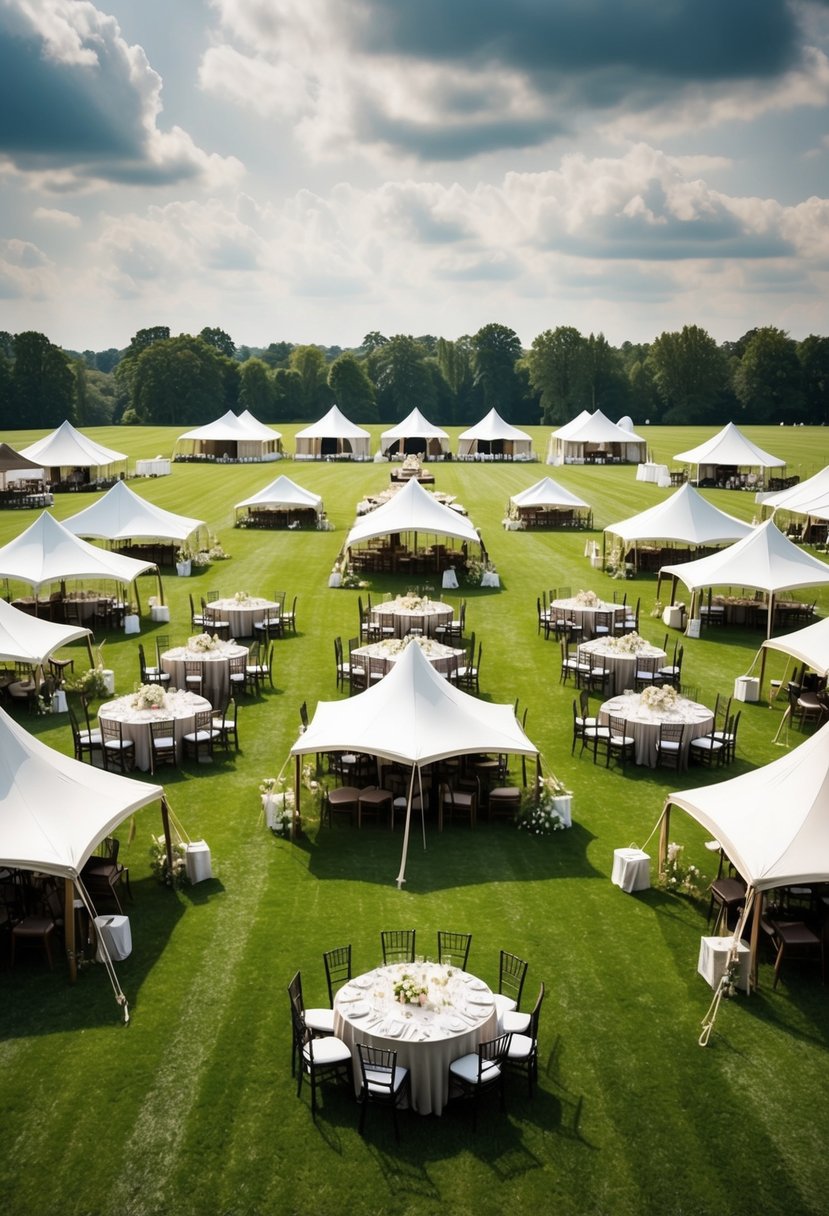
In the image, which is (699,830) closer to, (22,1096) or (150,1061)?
(150,1061)

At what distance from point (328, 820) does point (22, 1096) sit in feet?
23.5

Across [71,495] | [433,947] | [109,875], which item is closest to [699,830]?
[433,947]

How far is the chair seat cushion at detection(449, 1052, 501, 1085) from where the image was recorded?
921cm

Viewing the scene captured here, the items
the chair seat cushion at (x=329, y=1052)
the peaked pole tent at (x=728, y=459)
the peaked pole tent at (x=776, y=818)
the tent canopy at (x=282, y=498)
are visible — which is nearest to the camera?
the chair seat cushion at (x=329, y=1052)

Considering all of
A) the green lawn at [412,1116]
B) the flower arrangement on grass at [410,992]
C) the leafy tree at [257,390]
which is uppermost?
the leafy tree at [257,390]

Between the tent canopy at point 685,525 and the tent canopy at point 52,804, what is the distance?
73.1ft

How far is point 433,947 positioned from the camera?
1226 cm

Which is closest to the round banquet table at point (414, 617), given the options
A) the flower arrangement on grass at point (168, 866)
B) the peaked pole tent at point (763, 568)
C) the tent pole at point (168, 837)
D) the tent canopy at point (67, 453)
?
the peaked pole tent at point (763, 568)

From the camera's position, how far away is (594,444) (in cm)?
7225

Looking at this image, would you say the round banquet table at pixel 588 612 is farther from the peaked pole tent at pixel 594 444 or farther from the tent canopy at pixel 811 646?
the peaked pole tent at pixel 594 444

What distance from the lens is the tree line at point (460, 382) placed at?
318 ft

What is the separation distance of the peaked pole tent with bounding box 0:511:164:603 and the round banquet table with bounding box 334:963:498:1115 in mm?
18419

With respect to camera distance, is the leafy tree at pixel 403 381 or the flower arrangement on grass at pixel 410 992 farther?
the leafy tree at pixel 403 381

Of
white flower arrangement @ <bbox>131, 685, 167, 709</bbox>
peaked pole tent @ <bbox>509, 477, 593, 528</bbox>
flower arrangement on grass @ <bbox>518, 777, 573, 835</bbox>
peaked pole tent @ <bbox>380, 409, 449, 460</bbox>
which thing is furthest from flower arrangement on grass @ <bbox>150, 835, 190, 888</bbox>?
peaked pole tent @ <bbox>380, 409, 449, 460</bbox>
